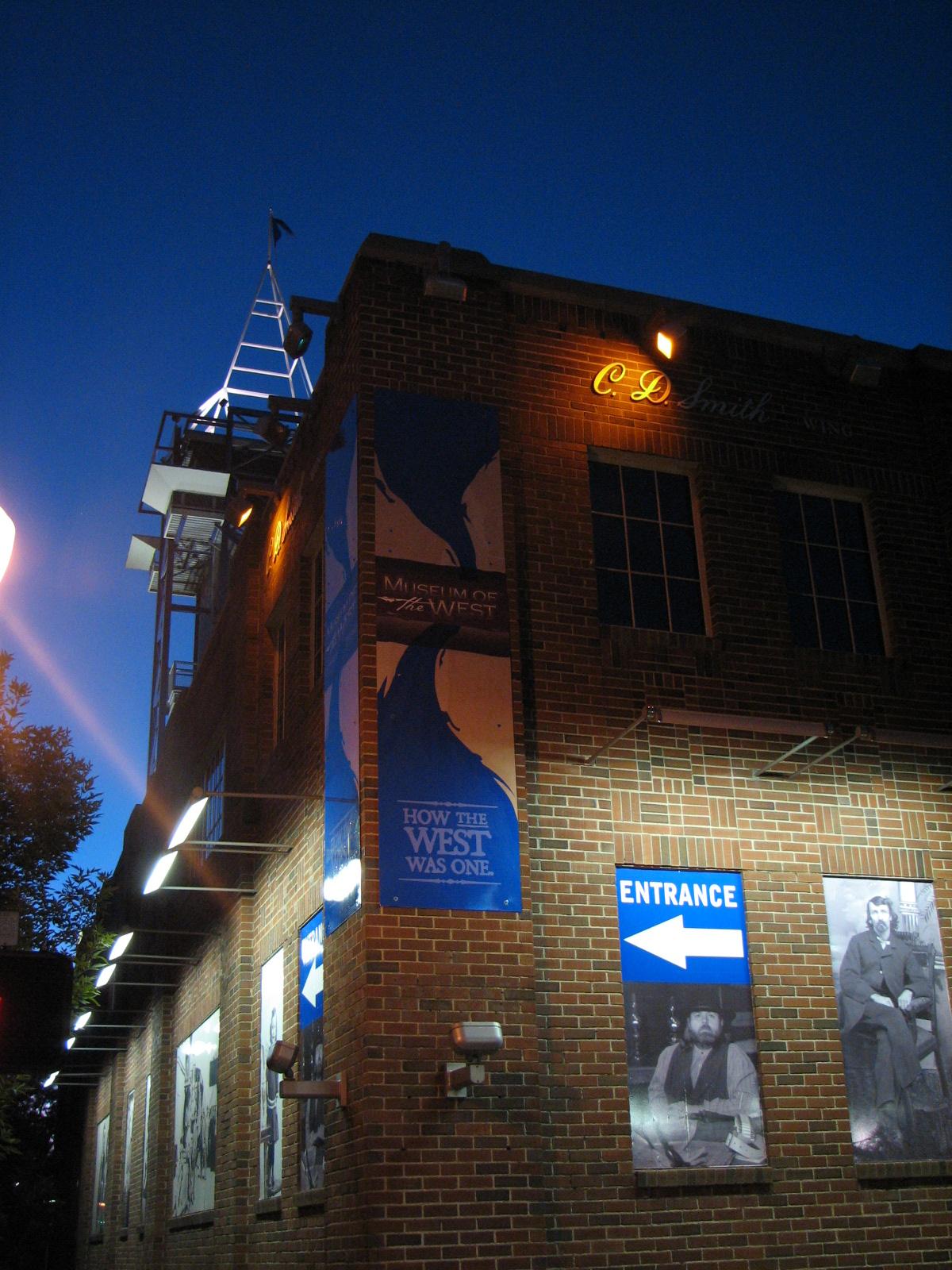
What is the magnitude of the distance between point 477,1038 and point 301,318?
23.8ft

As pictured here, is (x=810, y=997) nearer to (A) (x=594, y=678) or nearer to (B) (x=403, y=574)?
(A) (x=594, y=678)

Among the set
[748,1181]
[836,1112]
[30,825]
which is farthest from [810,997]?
[30,825]

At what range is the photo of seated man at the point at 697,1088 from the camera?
34.4 ft

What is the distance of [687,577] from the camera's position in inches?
500

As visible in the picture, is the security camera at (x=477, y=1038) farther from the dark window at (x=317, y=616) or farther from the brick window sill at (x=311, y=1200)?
the dark window at (x=317, y=616)

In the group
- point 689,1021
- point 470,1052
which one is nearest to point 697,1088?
point 689,1021

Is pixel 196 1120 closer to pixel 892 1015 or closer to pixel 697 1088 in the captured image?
pixel 697 1088

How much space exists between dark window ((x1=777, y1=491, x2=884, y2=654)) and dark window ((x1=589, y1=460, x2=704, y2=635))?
1.02m

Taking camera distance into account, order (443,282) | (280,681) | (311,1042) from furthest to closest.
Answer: (280,681)
(443,282)
(311,1042)

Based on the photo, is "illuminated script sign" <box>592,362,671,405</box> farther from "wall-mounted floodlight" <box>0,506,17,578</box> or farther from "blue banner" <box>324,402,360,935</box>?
"wall-mounted floodlight" <box>0,506,17,578</box>

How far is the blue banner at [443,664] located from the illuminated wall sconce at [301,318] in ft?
5.43

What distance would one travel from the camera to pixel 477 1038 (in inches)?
369

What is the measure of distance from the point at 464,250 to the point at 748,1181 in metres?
8.24

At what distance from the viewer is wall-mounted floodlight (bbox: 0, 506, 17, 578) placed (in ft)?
15.0
